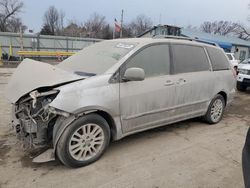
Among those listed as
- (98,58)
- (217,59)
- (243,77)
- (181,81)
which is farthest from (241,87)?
(98,58)

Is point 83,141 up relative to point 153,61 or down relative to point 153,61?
down

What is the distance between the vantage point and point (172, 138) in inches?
184

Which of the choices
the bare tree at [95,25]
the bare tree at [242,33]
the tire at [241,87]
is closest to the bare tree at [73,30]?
the bare tree at [95,25]

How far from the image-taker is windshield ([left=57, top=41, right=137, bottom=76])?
12.9 ft

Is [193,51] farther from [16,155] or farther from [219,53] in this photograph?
[16,155]

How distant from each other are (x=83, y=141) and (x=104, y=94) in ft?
2.30

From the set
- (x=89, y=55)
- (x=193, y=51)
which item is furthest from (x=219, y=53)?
(x=89, y=55)

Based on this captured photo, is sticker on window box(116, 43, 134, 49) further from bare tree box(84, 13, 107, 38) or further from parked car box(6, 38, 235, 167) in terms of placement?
bare tree box(84, 13, 107, 38)

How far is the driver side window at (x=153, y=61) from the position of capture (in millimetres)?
4062

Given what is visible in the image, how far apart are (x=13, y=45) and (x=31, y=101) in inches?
849

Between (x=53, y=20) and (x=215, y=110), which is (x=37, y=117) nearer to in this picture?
(x=215, y=110)

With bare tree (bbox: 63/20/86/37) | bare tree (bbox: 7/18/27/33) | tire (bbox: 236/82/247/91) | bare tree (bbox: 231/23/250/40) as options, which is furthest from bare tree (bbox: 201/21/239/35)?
tire (bbox: 236/82/247/91)

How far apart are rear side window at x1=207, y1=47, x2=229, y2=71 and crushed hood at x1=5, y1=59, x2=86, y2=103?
9.98 ft

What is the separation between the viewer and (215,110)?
18.1ft
